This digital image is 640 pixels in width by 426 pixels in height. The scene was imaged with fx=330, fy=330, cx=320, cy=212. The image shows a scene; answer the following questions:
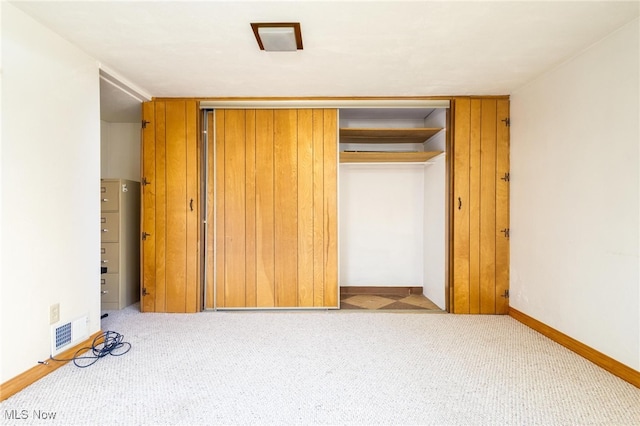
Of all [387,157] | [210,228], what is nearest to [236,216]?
[210,228]

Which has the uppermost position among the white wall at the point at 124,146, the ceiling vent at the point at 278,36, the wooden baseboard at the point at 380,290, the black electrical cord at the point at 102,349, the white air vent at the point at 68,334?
the ceiling vent at the point at 278,36

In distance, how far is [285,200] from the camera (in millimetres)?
3430

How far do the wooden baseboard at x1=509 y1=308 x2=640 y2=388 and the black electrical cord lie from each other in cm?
331

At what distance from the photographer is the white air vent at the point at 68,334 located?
2158 mm

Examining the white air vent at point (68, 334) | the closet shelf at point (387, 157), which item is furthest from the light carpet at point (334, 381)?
the closet shelf at point (387, 157)

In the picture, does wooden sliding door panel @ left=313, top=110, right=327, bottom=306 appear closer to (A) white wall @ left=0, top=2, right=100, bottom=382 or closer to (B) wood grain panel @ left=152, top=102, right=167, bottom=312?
(B) wood grain panel @ left=152, top=102, right=167, bottom=312

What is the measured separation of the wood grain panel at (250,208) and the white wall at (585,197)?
8.51 feet

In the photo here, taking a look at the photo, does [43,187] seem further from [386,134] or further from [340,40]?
[386,134]

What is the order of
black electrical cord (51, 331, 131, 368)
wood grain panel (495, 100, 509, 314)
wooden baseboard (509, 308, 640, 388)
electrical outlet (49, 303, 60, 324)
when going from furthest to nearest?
wood grain panel (495, 100, 509, 314), black electrical cord (51, 331, 131, 368), electrical outlet (49, 303, 60, 324), wooden baseboard (509, 308, 640, 388)

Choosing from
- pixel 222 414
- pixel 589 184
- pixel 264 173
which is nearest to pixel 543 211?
pixel 589 184

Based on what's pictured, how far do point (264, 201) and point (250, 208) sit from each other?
0.53ft

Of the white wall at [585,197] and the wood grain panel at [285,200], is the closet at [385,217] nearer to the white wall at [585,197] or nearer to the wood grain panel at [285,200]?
the wood grain panel at [285,200]
